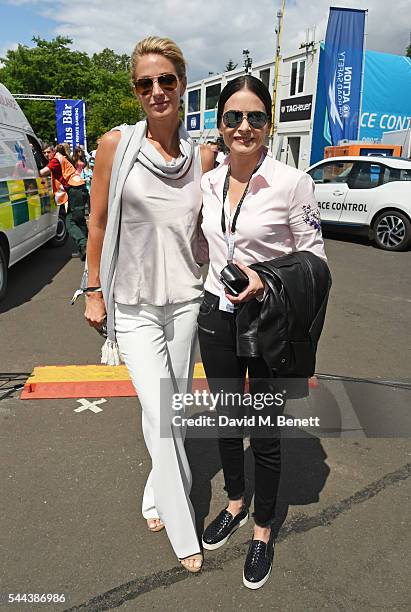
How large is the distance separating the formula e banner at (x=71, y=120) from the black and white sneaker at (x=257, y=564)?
1983 cm

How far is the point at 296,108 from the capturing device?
24016 millimetres

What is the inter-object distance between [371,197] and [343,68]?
405 inches

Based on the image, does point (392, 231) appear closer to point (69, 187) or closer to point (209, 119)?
point (69, 187)

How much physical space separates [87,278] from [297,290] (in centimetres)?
93

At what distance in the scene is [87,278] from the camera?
212 centimetres

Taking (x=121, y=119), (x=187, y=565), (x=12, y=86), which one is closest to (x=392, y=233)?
(x=187, y=565)

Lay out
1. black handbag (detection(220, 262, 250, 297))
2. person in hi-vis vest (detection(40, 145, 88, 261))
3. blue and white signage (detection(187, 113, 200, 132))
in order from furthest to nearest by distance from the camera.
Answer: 1. blue and white signage (detection(187, 113, 200, 132))
2. person in hi-vis vest (detection(40, 145, 88, 261))
3. black handbag (detection(220, 262, 250, 297))

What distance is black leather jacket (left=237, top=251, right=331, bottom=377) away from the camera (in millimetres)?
1719

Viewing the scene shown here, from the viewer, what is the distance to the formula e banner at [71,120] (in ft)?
65.1

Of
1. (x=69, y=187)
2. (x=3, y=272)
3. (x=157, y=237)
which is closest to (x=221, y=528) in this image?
(x=157, y=237)

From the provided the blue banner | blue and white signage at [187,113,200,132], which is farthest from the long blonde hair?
blue and white signage at [187,113,200,132]

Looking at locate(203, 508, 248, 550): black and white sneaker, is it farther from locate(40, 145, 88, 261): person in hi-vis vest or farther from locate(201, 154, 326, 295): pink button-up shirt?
locate(40, 145, 88, 261): person in hi-vis vest

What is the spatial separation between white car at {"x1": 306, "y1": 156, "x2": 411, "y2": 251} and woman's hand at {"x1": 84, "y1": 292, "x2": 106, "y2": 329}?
7.65 metres

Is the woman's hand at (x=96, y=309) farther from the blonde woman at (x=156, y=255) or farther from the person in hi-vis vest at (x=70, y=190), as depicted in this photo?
the person in hi-vis vest at (x=70, y=190)
